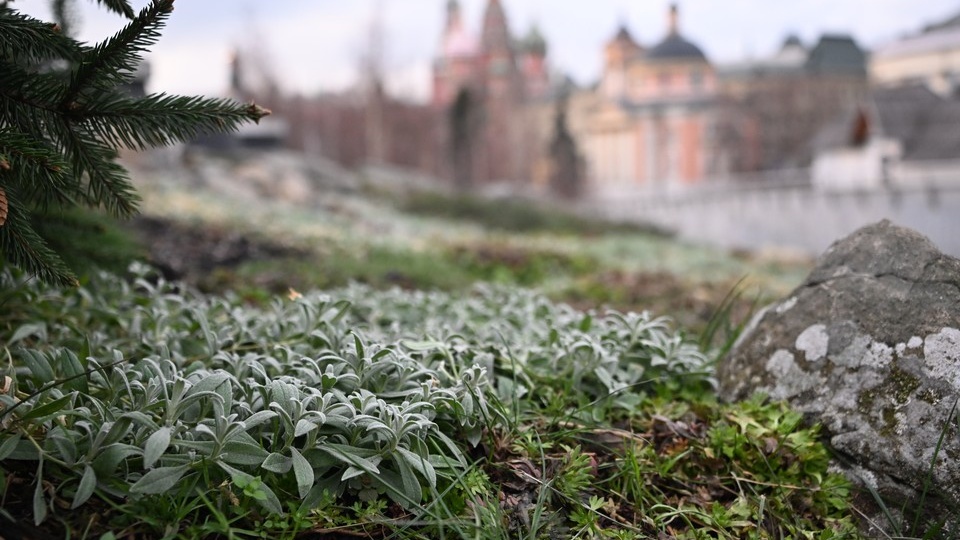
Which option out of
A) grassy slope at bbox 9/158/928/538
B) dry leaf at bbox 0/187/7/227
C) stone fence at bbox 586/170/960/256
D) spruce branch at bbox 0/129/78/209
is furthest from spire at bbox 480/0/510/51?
dry leaf at bbox 0/187/7/227

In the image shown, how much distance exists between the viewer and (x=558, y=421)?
8.57 ft

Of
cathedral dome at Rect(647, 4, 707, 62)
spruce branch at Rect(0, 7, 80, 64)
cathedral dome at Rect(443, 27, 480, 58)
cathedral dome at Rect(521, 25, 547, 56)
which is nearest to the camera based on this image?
spruce branch at Rect(0, 7, 80, 64)

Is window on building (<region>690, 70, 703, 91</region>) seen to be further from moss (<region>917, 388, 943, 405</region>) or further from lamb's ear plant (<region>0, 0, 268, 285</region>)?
lamb's ear plant (<region>0, 0, 268, 285</region>)

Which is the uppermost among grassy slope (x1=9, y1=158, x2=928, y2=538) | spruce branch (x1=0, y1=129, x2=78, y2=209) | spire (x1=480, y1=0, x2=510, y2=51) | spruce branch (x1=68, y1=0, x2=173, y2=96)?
spire (x1=480, y1=0, x2=510, y2=51)

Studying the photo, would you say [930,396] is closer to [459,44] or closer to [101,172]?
[101,172]

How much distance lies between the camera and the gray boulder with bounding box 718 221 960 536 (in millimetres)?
2451

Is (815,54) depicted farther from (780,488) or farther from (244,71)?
(780,488)

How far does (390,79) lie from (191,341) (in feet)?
110

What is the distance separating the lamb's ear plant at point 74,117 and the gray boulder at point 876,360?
1998mm

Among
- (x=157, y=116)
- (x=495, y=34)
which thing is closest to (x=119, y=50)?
(x=157, y=116)

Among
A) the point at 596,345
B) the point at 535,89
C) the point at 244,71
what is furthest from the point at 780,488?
the point at 535,89

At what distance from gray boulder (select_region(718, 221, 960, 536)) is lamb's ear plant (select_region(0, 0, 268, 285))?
2.00 meters

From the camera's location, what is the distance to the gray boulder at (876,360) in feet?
8.04

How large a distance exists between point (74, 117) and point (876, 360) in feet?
8.48
